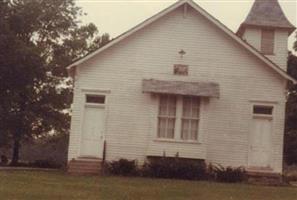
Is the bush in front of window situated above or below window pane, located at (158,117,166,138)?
below

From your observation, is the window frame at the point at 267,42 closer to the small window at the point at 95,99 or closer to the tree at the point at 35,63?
the small window at the point at 95,99

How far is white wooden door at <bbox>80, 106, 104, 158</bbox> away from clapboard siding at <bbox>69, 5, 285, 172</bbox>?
11.3 inches

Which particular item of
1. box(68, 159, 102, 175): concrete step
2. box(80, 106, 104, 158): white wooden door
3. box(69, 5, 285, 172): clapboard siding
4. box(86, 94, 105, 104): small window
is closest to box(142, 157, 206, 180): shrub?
box(69, 5, 285, 172): clapboard siding

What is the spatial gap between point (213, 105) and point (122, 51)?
4414 mm

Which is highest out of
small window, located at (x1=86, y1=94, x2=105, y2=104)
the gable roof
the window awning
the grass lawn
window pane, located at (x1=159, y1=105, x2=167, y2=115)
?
the gable roof

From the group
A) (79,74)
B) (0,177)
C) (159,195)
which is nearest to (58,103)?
(79,74)

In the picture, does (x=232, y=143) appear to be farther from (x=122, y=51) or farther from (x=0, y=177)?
(x=0, y=177)

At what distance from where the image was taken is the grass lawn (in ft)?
56.6

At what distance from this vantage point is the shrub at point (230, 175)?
26594 millimetres

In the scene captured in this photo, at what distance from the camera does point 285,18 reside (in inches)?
1227

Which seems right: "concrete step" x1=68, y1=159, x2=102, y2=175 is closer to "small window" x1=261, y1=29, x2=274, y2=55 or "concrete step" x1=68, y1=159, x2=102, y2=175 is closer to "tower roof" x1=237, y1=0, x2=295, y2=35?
"small window" x1=261, y1=29, x2=274, y2=55

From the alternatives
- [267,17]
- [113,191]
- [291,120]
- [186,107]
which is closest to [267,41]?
[267,17]

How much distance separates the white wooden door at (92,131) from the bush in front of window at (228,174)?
4721 millimetres

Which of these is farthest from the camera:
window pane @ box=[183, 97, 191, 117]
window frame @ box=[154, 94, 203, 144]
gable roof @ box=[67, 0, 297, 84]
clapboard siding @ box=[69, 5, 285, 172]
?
window pane @ box=[183, 97, 191, 117]
